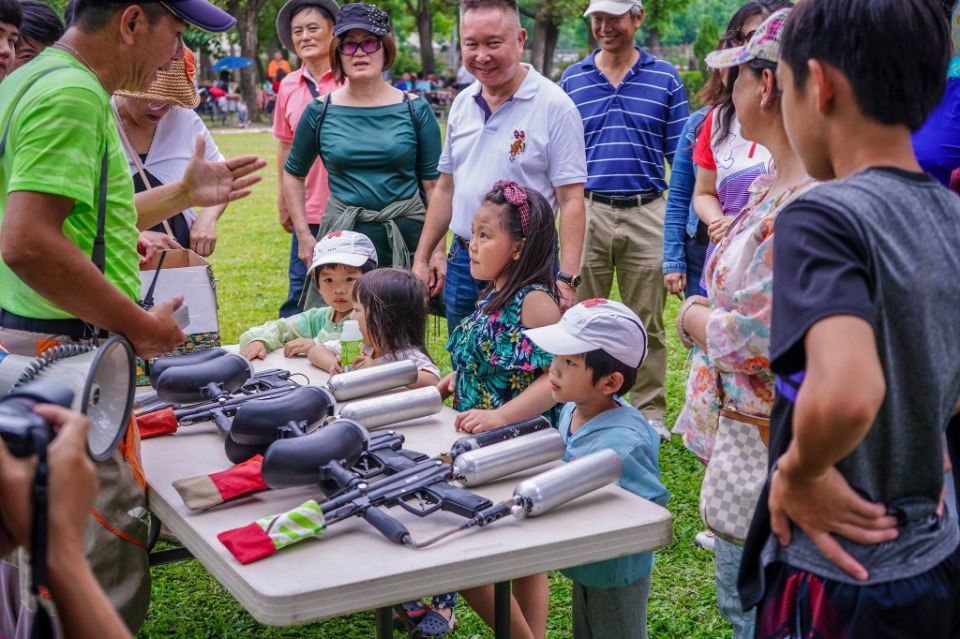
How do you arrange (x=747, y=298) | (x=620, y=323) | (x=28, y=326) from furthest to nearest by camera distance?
(x=620, y=323) < (x=28, y=326) < (x=747, y=298)

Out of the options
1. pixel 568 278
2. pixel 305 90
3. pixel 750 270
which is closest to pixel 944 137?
pixel 750 270

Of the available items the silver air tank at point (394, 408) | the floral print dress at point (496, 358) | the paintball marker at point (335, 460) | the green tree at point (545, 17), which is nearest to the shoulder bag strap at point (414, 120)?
the floral print dress at point (496, 358)

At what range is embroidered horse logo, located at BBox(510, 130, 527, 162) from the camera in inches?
157

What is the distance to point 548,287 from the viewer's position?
3256 millimetres

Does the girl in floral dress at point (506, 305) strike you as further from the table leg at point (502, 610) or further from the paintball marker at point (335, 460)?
the table leg at point (502, 610)

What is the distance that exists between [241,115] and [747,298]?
31.7m

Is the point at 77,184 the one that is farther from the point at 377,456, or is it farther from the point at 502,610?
the point at 502,610

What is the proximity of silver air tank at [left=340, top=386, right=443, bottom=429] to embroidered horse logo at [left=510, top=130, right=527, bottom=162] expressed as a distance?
143 cm

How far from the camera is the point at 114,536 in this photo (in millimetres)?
2350

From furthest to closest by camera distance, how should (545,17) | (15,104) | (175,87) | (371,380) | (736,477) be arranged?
(545,17) < (175,87) < (371,380) < (15,104) < (736,477)

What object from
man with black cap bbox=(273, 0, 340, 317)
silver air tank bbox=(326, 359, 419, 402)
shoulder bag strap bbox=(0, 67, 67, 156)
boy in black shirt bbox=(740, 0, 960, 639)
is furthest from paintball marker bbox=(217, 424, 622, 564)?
man with black cap bbox=(273, 0, 340, 317)

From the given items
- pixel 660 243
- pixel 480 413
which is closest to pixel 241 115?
pixel 660 243

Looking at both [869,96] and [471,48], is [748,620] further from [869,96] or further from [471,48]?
[471,48]

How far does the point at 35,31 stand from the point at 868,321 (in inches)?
138
